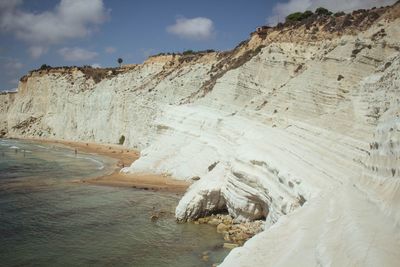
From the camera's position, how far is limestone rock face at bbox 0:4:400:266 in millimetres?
7801

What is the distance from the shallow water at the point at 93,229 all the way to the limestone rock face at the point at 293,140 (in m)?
2.46

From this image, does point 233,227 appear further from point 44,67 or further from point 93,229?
point 44,67

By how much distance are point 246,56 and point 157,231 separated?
30.4 m

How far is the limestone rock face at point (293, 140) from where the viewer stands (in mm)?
7801

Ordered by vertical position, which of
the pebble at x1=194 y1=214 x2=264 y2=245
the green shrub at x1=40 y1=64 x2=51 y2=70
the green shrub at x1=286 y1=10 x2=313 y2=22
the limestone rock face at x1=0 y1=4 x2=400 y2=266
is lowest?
the pebble at x1=194 y1=214 x2=264 y2=245

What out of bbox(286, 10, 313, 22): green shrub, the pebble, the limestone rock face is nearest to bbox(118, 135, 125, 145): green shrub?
the limestone rock face

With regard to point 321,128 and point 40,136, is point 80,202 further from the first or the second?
point 40,136

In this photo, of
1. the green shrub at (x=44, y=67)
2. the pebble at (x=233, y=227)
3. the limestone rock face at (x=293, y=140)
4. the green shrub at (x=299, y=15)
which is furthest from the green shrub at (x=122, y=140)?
the pebble at (x=233, y=227)

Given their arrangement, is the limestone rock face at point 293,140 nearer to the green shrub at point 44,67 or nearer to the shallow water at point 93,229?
the shallow water at point 93,229

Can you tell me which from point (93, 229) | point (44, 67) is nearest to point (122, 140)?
point (44, 67)

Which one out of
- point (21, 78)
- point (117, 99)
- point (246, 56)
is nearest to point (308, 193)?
point (246, 56)

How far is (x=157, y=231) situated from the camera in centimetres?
1922

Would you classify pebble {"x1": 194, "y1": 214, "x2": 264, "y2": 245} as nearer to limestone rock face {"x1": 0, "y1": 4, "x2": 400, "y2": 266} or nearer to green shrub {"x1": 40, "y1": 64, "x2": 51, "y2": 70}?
limestone rock face {"x1": 0, "y1": 4, "x2": 400, "y2": 266}

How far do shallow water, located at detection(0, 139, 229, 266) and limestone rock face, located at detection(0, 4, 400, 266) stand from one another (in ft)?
8.05
